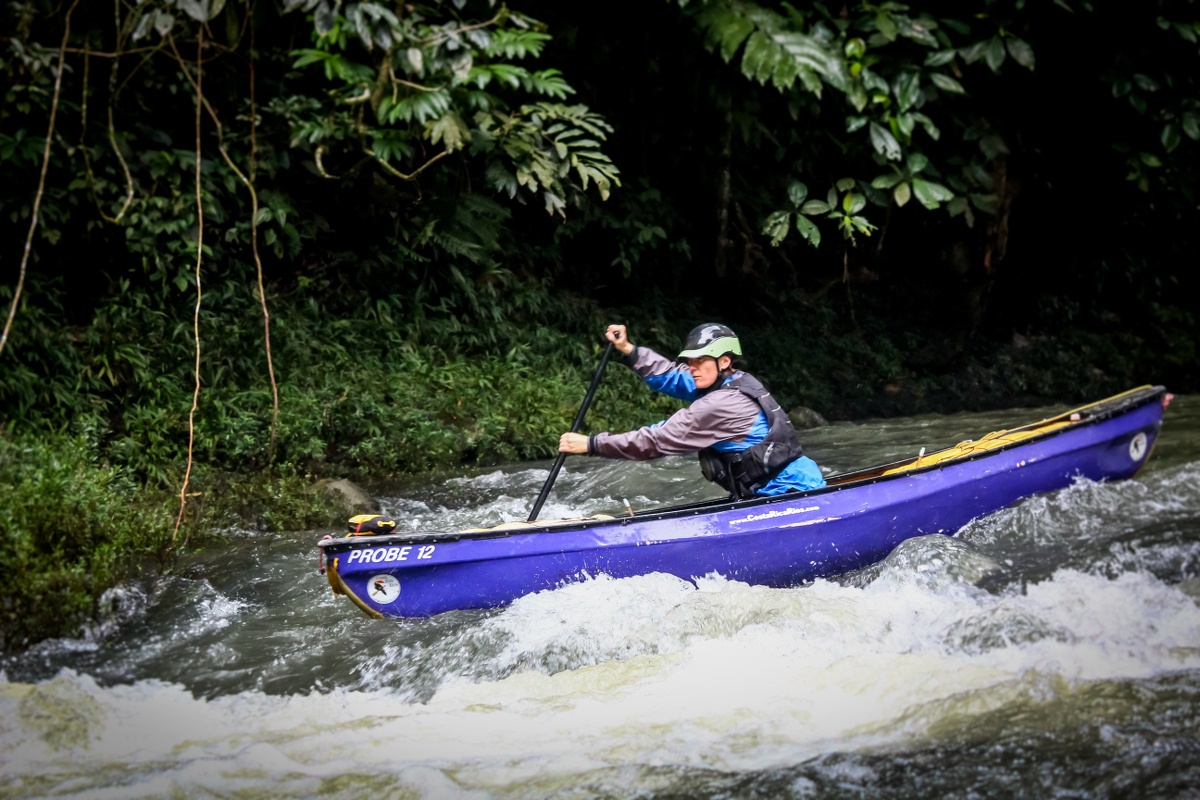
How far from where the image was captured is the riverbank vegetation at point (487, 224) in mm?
6277

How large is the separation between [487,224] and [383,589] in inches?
203

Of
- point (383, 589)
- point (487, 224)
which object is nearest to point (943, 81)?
point (487, 224)

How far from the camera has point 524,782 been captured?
128 inches

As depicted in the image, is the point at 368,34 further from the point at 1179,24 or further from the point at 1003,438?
the point at 1179,24

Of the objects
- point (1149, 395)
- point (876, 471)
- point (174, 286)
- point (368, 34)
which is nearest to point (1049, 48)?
point (1149, 395)

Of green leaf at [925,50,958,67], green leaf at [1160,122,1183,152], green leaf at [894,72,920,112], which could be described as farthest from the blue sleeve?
green leaf at [1160,122,1183,152]

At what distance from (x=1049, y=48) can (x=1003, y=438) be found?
13.7 feet

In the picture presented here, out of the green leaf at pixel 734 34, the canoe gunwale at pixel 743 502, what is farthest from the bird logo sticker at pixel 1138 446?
the green leaf at pixel 734 34

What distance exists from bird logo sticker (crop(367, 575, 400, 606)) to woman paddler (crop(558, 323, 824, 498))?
1058 mm

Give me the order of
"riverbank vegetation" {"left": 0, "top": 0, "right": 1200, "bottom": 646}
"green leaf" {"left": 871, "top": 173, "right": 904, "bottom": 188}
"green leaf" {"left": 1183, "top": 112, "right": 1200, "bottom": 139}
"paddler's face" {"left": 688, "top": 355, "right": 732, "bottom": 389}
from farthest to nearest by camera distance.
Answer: "green leaf" {"left": 1183, "top": 112, "right": 1200, "bottom": 139} → "green leaf" {"left": 871, "top": 173, "right": 904, "bottom": 188} → "riverbank vegetation" {"left": 0, "top": 0, "right": 1200, "bottom": 646} → "paddler's face" {"left": 688, "top": 355, "right": 732, "bottom": 389}

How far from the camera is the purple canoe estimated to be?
4.61 meters

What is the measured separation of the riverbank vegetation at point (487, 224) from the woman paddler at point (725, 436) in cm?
192

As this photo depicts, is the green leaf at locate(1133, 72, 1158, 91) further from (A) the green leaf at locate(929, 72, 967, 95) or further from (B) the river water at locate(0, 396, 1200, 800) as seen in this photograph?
(B) the river water at locate(0, 396, 1200, 800)

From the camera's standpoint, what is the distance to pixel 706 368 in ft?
17.5
